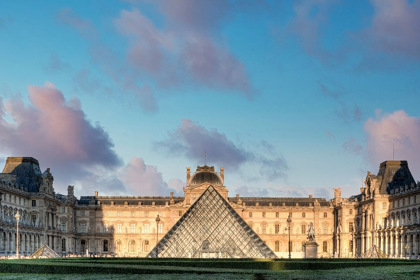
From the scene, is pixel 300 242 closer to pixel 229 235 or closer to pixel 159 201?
pixel 159 201

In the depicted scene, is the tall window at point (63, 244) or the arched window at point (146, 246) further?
the arched window at point (146, 246)

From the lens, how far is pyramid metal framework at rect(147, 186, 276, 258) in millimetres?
59438

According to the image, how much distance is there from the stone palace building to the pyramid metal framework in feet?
0.34

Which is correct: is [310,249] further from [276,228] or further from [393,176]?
[276,228]

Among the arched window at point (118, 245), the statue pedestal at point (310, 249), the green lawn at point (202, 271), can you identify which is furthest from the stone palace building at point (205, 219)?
the green lawn at point (202, 271)

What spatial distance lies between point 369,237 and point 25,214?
4507cm

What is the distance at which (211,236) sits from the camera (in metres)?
63.6

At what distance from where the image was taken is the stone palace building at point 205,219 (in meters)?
63.5

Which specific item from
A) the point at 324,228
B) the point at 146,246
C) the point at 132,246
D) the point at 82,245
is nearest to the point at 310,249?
the point at 324,228

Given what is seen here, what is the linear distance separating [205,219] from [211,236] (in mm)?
2372

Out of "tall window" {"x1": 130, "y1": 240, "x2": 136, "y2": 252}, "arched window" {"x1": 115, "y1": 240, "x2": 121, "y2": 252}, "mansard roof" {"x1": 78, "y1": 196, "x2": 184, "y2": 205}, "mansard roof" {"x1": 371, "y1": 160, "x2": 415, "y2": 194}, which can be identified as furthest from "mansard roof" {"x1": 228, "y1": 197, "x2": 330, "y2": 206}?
"arched window" {"x1": 115, "y1": 240, "x2": 121, "y2": 252}

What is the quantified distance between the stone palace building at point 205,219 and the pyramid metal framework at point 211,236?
0.10m

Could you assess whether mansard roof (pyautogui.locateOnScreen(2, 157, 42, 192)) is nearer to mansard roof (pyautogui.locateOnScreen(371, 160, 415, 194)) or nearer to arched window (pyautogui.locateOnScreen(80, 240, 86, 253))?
arched window (pyautogui.locateOnScreen(80, 240, 86, 253))

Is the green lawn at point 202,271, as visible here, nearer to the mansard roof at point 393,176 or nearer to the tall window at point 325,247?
the mansard roof at point 393,176
